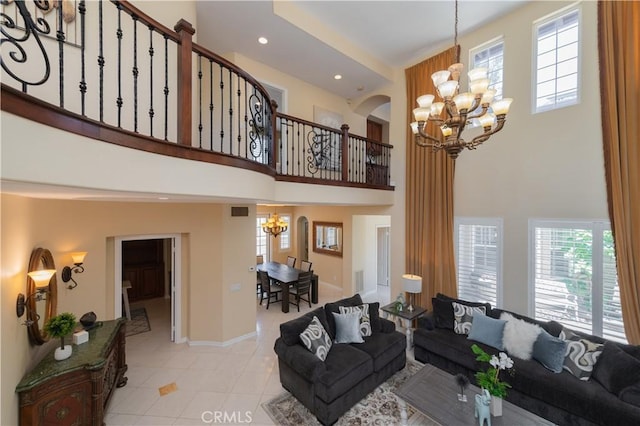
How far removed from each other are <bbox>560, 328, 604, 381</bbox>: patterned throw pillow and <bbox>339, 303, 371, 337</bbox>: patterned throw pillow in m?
2.43

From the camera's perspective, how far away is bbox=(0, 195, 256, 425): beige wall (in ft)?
7.76

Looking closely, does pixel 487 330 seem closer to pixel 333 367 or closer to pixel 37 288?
pixel 333 367

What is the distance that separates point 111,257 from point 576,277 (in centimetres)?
711

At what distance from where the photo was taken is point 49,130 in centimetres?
146

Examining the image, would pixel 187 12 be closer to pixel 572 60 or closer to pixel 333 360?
pixel 333 360

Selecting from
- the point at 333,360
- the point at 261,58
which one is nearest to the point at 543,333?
the point at 333,360

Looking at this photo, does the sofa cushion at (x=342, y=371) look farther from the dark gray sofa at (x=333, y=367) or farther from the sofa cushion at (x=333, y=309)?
the sofa cushion at (x=333, y=309)

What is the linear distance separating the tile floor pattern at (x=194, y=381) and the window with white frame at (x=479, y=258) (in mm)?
3693

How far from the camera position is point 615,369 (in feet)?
9.36

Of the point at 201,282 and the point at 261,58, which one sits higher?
the point at 261,58

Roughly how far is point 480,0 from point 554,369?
5.42 metres

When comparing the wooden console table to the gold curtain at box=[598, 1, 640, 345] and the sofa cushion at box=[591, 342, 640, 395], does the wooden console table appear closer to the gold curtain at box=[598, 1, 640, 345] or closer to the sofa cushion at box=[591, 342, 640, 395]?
the sofa cushion at box=[591, 342, 640, 395]

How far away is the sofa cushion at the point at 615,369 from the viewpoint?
2.77 meters

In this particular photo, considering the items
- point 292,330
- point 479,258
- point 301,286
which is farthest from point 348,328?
point 301,286
